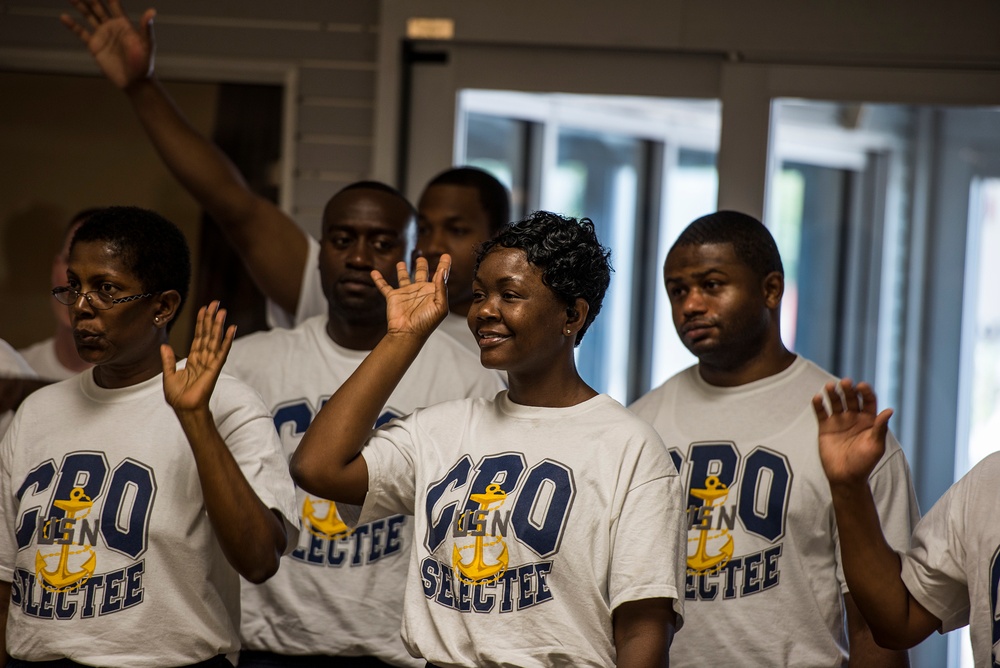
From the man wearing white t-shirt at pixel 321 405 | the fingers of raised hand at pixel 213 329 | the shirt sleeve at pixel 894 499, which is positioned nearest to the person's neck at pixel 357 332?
the man wearing white t-shirt at pixel 321 405

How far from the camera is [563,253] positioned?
6.77 ft

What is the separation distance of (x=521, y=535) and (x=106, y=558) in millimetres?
757

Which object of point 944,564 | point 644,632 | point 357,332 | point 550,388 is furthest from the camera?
point 357,332

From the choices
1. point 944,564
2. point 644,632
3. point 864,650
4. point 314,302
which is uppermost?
point 314,302

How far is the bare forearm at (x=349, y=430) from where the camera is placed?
80.0 inches

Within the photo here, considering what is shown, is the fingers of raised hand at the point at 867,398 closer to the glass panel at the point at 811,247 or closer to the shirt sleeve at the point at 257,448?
the shirt sleeve at the point at 257,448

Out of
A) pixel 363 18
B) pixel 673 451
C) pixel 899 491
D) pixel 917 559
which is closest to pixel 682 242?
pixel 673 451

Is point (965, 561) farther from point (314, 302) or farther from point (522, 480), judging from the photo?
point (314, 302)

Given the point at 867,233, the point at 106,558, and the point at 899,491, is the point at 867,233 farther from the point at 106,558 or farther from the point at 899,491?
the point at 106,558

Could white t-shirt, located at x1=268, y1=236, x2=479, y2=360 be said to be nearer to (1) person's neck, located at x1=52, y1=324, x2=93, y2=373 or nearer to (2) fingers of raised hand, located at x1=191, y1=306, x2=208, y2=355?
(1) person's neck, located at x1=52, y1=324, x2=93, y2=373

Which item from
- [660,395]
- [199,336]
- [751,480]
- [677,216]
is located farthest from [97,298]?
[677,216]

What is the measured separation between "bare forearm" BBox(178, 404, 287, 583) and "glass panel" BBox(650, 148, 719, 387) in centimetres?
223

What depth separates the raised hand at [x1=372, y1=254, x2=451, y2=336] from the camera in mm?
2113

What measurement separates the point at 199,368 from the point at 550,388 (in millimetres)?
630
